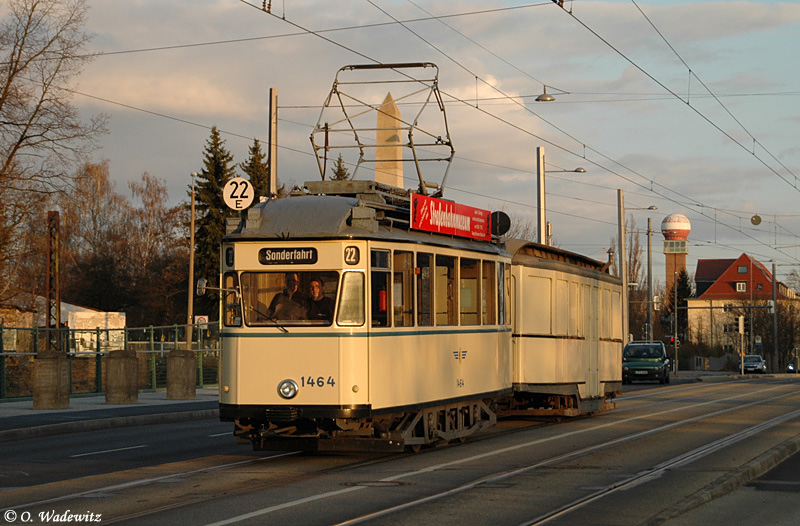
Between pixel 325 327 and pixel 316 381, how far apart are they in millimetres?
633

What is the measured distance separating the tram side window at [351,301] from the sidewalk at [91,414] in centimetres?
893

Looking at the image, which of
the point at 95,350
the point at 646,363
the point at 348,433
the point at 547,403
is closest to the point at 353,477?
the point at 348,433

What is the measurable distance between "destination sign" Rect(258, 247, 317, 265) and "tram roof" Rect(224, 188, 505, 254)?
14 centimetres

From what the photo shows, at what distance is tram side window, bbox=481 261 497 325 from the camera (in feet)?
52.6

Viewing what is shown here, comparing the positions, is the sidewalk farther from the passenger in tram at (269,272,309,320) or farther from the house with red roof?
the house with red roof

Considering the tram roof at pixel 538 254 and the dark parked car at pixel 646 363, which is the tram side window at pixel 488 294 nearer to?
the tram roof at pixel 538 254

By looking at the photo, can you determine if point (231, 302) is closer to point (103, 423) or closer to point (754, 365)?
point (103, 423)

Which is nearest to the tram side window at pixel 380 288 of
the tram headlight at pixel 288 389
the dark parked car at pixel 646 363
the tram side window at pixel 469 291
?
the tram headlight at pixel 288 389

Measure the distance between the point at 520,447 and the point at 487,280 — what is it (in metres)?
2.48

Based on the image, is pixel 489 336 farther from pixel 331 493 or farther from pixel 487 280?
pixel 331 493

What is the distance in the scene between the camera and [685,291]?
13900 centimetres

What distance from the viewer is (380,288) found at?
13.2 m

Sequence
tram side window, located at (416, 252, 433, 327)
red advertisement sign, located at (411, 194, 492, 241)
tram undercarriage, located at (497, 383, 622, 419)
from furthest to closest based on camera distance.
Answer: tram undercarriage, located at (497, 383, 622, 419) < red advertisement sign, located at (411, 194, 492, 241) < tram side window, located at (416, 252, 433, 327)

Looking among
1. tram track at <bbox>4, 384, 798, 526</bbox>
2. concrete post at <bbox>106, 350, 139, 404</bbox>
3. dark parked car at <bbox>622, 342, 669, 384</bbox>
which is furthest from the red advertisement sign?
dark parked car at <bbox>622, 342, 669, 384</bbox>
